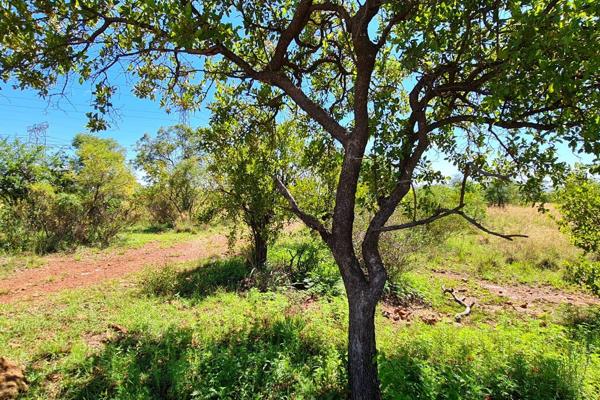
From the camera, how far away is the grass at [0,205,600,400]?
11.8 feet

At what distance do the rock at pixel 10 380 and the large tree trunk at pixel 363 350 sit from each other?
352 cm

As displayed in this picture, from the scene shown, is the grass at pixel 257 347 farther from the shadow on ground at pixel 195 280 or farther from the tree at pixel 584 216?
the tree at pixel 584 216

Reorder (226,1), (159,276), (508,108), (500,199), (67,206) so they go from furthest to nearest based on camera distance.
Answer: (500,199) → (67,206) → (159,276) → (226,1) → (508,108)

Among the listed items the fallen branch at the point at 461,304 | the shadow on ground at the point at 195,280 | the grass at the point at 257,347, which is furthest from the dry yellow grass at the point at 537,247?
the shadow on ground at the point at 195,280

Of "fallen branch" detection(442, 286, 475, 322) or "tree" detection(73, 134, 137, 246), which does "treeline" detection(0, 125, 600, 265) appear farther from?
"fallen branch" detection(442, 286, 475, 322)

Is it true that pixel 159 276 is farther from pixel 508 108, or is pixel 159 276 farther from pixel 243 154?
pixel 508 108

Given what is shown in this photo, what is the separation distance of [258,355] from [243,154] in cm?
485

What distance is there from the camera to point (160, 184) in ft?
60.8

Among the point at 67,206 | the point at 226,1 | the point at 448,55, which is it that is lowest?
the point at 67,206

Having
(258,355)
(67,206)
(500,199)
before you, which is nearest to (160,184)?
(67,206)

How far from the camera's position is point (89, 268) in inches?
374

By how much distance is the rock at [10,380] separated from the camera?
11.3ft

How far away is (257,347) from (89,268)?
745 centimetres

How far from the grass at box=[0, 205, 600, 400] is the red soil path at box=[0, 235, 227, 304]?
0.90 meters
